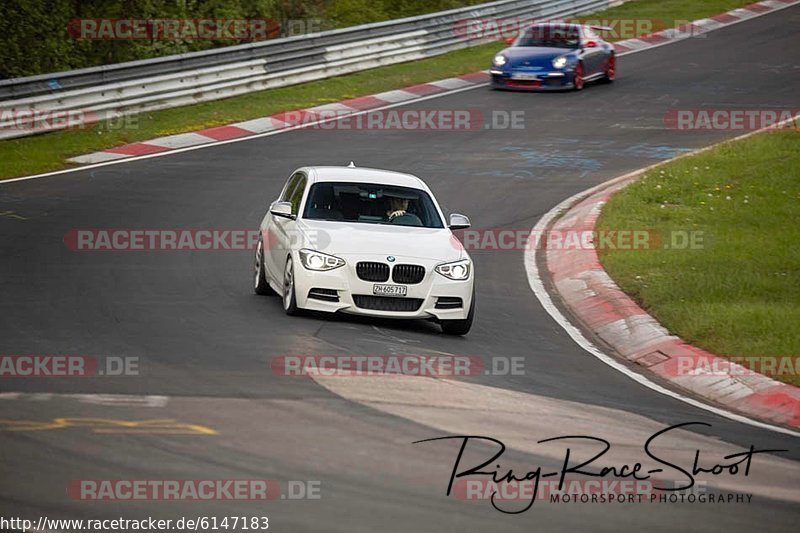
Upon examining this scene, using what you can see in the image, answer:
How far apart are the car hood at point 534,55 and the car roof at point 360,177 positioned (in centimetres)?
1489

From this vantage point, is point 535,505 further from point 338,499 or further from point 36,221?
point 36,221

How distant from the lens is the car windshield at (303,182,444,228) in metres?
13.2

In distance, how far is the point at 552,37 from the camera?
28.8 m

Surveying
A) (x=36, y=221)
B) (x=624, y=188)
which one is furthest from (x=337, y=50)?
(x=36, y=221)

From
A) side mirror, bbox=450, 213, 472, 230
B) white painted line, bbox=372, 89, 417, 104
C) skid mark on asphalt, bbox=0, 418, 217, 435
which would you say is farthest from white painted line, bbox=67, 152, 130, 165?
skid mark on asphalt, bbox=0, 418, 217, 435

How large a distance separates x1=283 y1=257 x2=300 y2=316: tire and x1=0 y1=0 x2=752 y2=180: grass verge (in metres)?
9.06

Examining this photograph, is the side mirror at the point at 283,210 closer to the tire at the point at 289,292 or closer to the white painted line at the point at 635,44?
the tire at the point at 289,292

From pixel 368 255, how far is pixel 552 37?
58.3ft

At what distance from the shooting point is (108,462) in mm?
7391

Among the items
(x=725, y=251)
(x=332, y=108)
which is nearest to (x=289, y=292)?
(x=725, y=251)

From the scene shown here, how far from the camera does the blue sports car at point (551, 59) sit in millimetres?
28203

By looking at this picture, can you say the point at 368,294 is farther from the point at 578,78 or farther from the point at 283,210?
the point at 578,78

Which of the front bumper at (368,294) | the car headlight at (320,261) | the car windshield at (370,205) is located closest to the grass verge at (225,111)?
the car windshield at (370,205)

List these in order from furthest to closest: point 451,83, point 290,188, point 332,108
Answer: point 451,83, point 332,108, point 290,188
